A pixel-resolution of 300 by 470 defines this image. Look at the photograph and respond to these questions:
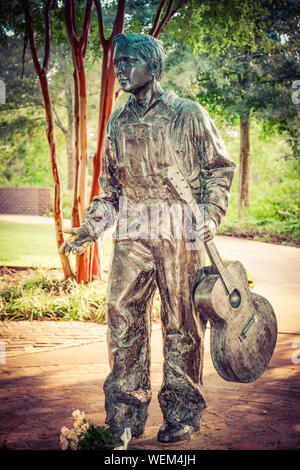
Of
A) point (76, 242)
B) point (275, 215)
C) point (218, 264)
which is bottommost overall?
point (275, 215)

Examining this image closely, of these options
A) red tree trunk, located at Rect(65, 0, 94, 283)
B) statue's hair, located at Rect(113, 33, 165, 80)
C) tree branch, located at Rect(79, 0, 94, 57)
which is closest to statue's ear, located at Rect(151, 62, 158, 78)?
statue's hair, located at Rect(113, 33, 165, 80)

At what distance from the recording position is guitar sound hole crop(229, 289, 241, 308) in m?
3.12

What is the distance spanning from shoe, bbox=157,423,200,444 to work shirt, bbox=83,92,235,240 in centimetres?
124

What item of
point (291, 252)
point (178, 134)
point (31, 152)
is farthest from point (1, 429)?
point (31, 152)

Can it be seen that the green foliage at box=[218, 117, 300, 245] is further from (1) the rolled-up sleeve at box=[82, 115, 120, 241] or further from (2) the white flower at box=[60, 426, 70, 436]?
(2) the white flower at box=[60, 426, 70, 436]

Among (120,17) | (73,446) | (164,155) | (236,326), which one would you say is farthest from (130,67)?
(120,17)

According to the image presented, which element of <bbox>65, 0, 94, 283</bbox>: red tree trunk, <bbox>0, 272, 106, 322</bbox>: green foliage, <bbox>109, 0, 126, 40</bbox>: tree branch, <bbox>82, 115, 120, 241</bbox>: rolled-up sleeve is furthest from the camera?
<bbox>65, 0, 94, 283</bbox>: red tree trunk

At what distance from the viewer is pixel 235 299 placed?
10.3 ft

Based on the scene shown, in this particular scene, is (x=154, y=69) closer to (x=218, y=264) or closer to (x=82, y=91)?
(x=218, y=264)

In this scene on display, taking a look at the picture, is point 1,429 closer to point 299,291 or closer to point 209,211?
point 209,211

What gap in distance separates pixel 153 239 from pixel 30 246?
38.0 ft

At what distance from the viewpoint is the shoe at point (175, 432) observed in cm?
302

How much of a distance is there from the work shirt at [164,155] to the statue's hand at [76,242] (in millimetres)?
45
